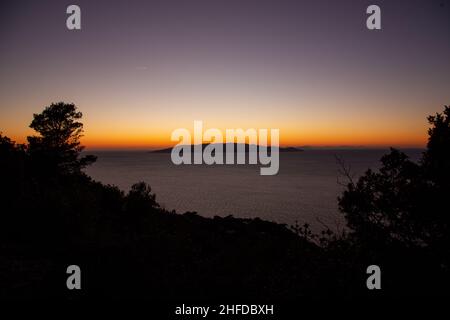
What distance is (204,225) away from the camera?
31891 mm

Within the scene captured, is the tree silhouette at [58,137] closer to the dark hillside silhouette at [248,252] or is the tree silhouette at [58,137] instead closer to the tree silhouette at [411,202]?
the dark hillside silhouette at [248,252]

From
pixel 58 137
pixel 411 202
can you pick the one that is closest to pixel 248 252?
pixel 411 202

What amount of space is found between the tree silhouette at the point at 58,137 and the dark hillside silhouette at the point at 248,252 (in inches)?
449

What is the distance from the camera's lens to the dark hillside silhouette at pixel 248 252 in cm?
816

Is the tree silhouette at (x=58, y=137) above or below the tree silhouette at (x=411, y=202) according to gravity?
above

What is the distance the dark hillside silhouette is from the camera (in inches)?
321

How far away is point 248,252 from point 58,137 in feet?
98.1

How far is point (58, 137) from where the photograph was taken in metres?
32.0

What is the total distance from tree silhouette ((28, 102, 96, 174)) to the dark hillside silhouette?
11394mm

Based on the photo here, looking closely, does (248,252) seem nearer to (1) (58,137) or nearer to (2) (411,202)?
(2) (411,202)

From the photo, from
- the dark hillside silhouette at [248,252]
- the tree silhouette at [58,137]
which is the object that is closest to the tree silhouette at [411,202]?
the dark hillside silhouette at [248,252]
